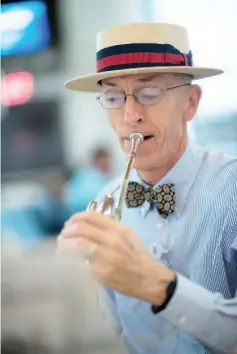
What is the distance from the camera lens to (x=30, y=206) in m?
0.78

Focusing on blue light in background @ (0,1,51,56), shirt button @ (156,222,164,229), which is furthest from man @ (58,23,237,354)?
blue light in background @ (0,1,51,56)

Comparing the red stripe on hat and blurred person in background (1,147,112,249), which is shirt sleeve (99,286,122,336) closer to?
blurred person in background (1,147,112,249)

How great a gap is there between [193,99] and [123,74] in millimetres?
95

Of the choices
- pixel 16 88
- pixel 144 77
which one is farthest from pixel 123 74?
pixel 16 88

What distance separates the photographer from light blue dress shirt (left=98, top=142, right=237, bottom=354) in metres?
0.55

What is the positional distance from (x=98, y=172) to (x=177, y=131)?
6.7 inches

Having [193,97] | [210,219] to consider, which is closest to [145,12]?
[193,97]

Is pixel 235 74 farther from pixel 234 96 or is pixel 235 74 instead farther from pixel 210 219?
pixel 210 219

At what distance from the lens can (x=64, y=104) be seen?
0.77 metres

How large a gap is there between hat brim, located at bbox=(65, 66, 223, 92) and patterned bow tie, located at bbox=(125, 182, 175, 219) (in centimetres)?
13

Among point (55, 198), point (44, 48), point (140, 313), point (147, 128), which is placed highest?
point (44, 48)

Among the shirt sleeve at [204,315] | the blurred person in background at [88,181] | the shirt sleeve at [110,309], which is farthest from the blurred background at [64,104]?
the shirt sleeve at [204,315]

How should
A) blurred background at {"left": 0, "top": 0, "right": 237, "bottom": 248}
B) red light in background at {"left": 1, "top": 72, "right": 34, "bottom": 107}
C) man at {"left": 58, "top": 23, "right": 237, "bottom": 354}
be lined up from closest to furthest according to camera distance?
man at {"left": 58, "top": 23, "right": 237, "bottom": 354}
blurred background at {"left": 0, "top": 0, "right": 237, "bottom": 248}
red light in background at {"left": 1, "top": 72, "right": 34, "bottom": 107}

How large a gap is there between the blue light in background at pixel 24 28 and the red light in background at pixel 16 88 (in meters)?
0.03
